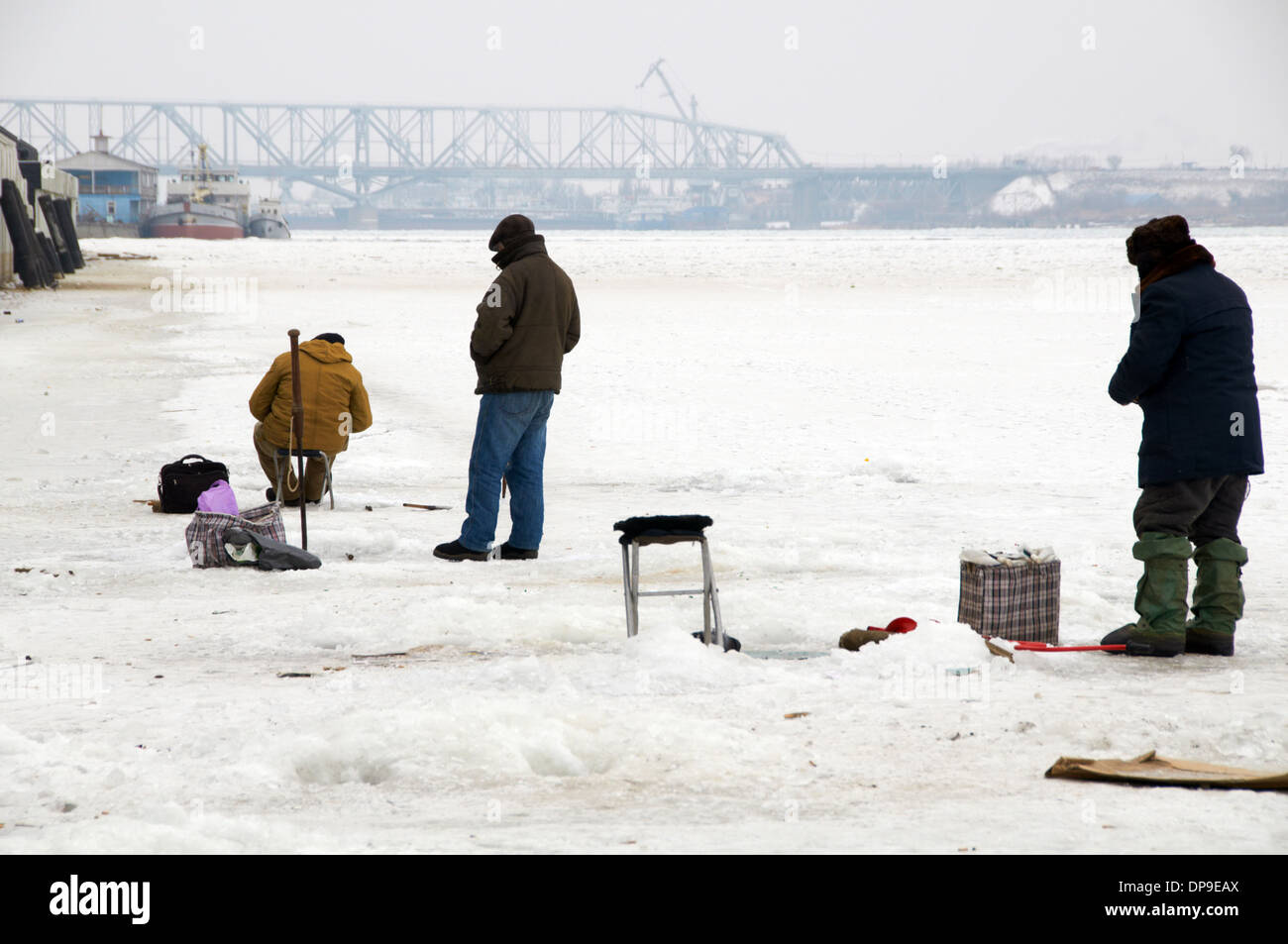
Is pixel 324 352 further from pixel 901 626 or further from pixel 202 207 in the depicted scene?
pixel 202 207

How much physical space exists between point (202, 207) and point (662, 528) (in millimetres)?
96893

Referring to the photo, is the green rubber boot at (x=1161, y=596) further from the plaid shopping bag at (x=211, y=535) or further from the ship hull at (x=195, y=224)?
the ship hull at (x=195, y=224)

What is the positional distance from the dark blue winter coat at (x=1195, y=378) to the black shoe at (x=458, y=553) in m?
3.26

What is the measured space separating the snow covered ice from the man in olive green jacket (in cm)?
27

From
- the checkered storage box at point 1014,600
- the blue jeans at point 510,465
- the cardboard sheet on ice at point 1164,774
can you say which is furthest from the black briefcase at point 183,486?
the cardboard sheet on ice at point 1164,774

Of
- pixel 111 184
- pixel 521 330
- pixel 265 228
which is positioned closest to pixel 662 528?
pixel 521 330

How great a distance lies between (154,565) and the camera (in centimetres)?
671

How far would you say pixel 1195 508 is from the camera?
4.95 m

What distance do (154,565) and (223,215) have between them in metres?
96.0

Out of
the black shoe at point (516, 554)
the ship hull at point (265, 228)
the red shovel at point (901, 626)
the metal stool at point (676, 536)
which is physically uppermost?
the ship hull at point (265, 228)

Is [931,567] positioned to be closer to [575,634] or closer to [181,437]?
[575,634]

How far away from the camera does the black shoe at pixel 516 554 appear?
7035mm

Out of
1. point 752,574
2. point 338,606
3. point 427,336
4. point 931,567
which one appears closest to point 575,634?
point 338,606
